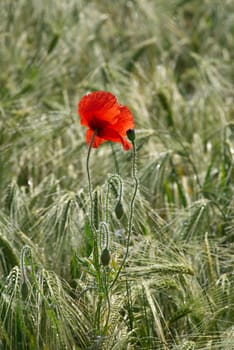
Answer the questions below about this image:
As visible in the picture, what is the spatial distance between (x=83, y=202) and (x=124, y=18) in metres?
1.76

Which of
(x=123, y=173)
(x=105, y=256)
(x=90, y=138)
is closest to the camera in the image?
(x=105, y=256)

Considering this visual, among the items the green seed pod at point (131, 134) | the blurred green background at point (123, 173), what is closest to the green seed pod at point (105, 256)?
the blurred green background at point (123, 173)

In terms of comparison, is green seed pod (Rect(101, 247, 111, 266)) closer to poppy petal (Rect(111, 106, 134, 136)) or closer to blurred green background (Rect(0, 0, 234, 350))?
blurred green background (Rect(0, 0, 234, 350))

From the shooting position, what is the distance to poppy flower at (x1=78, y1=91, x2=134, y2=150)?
1553 mm

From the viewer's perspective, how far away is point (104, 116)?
1561 mm

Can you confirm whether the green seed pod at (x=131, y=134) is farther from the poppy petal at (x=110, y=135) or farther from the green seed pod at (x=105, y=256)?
the green seed pod at (x=105, y=256)

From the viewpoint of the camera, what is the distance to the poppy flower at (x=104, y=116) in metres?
1.55

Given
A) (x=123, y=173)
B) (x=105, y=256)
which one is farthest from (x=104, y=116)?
(x=123, y=173)

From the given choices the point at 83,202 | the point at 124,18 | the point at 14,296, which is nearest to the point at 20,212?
the point at 83,202

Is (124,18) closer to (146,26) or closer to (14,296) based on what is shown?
(146,26)

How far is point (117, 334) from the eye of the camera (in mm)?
1674

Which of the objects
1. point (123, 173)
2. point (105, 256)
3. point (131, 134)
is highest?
point (123, 173)

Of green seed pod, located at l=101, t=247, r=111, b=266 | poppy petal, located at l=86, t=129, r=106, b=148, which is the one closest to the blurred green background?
green seed pod, located at l=101, t=247, r=111, b=266

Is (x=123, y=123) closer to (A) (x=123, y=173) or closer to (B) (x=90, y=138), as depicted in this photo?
(B) (x=90, y=138)
